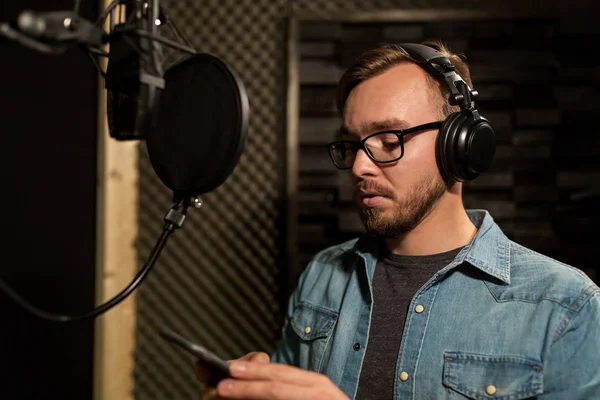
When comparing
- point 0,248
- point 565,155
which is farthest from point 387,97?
point 0,248

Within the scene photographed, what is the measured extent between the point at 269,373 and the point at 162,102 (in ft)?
1.70

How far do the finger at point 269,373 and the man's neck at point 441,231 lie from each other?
591mm

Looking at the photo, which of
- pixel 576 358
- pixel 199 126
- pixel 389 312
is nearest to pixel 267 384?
pixel 199 126

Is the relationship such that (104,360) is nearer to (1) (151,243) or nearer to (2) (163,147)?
(1) (151,243)

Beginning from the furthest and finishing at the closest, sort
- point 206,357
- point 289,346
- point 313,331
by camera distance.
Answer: point 289,346 → point 313,331 → point 206,357

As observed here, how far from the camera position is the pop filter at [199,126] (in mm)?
855

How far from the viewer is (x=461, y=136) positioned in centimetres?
119

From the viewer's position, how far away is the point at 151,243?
2053 mm

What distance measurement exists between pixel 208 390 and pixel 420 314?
55 cm

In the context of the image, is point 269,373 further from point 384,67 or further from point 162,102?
point 384,67

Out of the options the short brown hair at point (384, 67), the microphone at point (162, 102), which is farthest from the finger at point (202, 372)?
the short brown hair at point (384, 67)

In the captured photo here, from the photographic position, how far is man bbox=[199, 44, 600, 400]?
111 cm

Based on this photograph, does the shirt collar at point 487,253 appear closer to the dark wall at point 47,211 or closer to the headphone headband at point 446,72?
the headphone headband at point 446,72

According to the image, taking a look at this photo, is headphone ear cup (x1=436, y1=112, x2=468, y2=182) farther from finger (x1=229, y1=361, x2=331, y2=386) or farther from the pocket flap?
finger (x1=229, y1=361, x2=331, y2=386)
